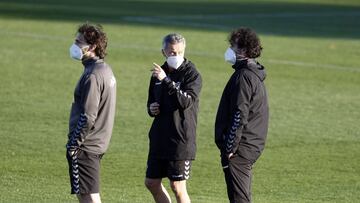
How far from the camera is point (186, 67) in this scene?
1120 cm

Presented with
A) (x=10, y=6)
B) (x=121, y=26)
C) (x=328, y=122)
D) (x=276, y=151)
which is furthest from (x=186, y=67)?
(x=10, y=6)

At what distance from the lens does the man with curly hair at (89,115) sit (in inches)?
416

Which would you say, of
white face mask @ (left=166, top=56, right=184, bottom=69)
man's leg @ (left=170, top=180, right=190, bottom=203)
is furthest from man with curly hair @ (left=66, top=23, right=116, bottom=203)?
man's leg @ (left=170, top=180, right=190, bottom=203)

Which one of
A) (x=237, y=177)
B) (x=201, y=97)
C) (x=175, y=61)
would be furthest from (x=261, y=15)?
(x=237, y=177)

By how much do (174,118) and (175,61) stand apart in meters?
0.60

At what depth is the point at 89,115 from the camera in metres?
10.5

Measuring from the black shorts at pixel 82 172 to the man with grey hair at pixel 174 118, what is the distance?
2.68 ft

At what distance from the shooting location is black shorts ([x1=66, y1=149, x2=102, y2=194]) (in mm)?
10703

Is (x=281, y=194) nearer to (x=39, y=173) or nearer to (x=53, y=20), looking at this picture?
(x=39, y=173)

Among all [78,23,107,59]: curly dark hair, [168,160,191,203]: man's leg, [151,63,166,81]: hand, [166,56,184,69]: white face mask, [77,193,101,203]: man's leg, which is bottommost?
[77,193,101,203]: man's leg

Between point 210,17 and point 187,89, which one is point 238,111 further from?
point 210,17

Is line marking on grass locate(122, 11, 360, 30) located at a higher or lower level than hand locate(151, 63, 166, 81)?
higher

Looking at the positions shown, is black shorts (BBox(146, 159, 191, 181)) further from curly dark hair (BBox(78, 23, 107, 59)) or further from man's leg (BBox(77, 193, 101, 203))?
curly dark hair (BBox(78, 23, 107, 59))

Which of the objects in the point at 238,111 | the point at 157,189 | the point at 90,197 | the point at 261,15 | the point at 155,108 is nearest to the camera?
the point at 238,111
